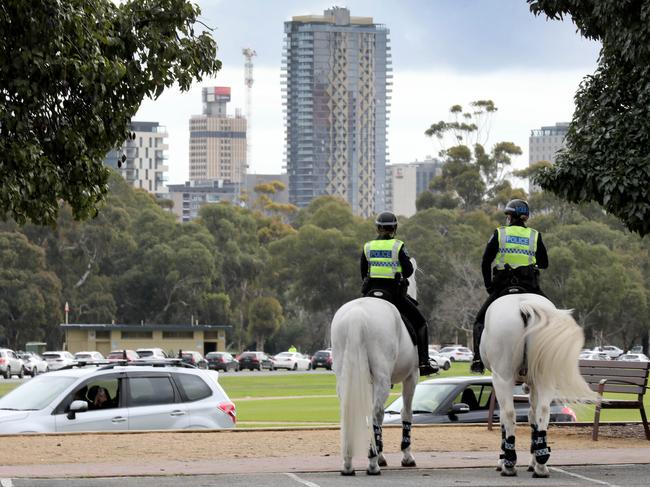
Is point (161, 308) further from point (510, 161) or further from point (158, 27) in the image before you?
point (158, 27)

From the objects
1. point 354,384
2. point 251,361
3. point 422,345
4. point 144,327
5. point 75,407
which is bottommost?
point 251,361

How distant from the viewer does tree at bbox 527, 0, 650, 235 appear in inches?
700

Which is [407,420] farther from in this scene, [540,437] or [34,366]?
[34,366]

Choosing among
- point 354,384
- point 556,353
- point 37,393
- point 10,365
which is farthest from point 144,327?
point 556,353

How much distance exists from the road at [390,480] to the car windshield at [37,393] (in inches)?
244

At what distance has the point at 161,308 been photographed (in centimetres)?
11019

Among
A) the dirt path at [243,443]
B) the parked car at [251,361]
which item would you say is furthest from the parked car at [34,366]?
the dirt path at [243,443]

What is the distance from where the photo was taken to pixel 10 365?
7275cm

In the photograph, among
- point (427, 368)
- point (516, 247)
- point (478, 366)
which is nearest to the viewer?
point (516, 247)

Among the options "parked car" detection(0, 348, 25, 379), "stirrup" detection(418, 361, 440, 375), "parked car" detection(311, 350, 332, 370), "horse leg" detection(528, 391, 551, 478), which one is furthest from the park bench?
"parked car" detection(311, 350, 332, 370)

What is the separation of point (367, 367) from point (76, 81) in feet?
14.4

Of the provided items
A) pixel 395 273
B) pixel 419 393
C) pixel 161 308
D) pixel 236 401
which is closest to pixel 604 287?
pixel 161 308

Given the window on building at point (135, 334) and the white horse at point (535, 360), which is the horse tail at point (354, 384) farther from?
the window on building at point (135, 334)

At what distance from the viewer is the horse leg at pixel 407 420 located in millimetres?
13383
